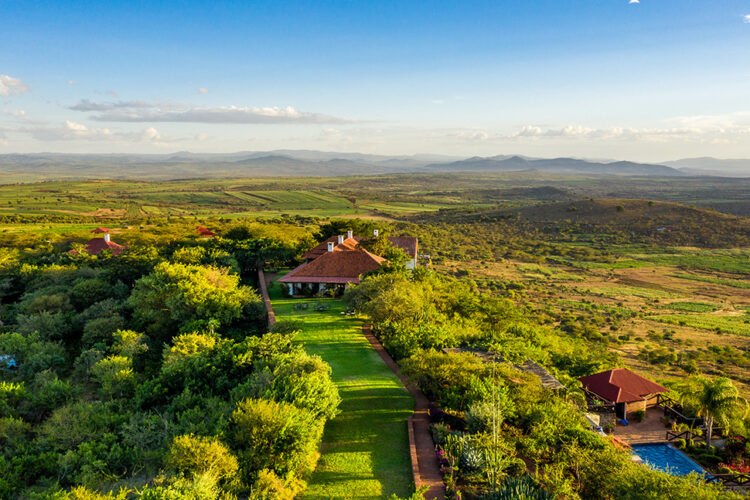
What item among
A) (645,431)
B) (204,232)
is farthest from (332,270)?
(204,232)

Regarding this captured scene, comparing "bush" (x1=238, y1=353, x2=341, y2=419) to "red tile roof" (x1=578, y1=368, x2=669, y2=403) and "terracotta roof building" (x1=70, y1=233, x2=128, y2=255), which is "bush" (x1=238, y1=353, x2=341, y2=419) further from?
"terracotta roof building" (x1=70, y1=233, x2=128, y2=255)

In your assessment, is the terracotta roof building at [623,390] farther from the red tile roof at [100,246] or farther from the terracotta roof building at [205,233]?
the terracotta roof building at [205,233]

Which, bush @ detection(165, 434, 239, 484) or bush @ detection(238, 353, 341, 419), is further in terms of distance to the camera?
bush @ detection(238, 353, 341, 419)

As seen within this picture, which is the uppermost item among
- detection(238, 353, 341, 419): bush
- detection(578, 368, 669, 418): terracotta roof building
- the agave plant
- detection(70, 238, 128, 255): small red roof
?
detection(70, 238, 128, 255): small red roof

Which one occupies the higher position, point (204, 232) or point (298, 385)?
point (204, 232)

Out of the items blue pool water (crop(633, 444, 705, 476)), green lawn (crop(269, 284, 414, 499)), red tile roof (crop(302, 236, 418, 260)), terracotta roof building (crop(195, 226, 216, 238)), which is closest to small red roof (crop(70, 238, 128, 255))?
terracotta roof building (crop(195, 226, 216, 238))

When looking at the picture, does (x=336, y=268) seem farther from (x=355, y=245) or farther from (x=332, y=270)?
(x=355, y=245)

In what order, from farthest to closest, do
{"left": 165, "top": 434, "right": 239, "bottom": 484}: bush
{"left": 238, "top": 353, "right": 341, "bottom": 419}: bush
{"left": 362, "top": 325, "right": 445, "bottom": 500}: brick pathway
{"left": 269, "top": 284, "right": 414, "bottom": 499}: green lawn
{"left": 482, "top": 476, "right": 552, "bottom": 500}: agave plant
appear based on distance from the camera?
{"left": 238, "top": 353, "right": 341, "bottom": 419}: bush, {"left": 269, "top": 284, "right": 414, "bottom": 499}: green lawn, {"left": 362, "top": 325, "right": 445, "bottom": 500}: brick pathway, {"left": 165, "top": 434, "right": 239, "bottom": 484}: bush, {"left": 482, "top": 476, "right": 552, "bottom": 500}: agave plant
